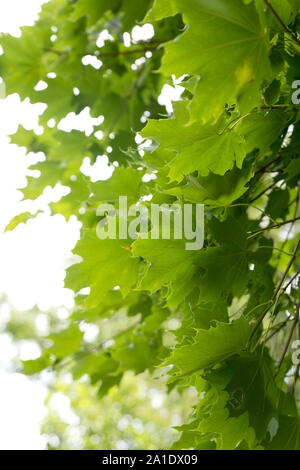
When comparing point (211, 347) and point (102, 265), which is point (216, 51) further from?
point (102, 265)

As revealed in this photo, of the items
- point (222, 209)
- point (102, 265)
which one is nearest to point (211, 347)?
point (222, 209)

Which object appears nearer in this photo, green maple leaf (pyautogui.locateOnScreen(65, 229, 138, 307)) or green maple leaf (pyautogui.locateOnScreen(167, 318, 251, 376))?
green maple leaf (pyautogui.locateOnScreen(167, 318, 251, 376))

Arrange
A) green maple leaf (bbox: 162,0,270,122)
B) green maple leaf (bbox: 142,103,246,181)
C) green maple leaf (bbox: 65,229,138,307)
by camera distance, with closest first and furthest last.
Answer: green maple leaf (bbox: 162,0,270,122), green maple leaf (bbox: 142,103,246,181), green maple leaf (bbox: 65,229,138,307)

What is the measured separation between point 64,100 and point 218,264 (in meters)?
1.01

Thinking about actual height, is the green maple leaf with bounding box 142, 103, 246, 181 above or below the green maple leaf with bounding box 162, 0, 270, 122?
below

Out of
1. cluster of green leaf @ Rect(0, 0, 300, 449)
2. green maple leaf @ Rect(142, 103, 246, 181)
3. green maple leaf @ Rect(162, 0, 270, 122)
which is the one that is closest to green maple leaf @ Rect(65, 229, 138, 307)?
cluster of green leaf @ Rect(0, 0, 300, 449)

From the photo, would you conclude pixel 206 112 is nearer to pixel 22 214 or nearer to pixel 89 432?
pixel 22 214

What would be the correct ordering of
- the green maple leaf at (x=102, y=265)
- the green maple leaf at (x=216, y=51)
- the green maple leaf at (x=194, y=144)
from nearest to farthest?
the green maple leaf at (x=216, y=51) → the green maple leaf at (x=194, y=144) → the green maple leaf at (x=102, y=265)

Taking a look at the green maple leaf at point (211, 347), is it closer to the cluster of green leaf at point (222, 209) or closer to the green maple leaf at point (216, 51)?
the cluster of green leaf at point (222, 209)

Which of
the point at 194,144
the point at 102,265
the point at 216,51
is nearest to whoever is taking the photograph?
the point at 216,51

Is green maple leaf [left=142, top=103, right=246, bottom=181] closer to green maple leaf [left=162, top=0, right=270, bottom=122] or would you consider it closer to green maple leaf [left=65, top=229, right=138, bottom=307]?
green maple leaf [left=162, top=0, right=270, bottom=122]

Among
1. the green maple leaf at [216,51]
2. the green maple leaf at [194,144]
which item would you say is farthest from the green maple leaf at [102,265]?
the green maple leaf at [216,51]

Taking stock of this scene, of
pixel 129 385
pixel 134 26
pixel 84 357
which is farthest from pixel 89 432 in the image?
pixel 134 26

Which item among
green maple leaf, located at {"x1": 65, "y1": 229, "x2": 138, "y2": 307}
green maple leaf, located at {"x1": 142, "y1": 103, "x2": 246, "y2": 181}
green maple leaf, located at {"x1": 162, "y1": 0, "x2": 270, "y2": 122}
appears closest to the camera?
green maple leaf, located at {"x1": 162, "y1": 0, "x2": 270, "y2": 122}
